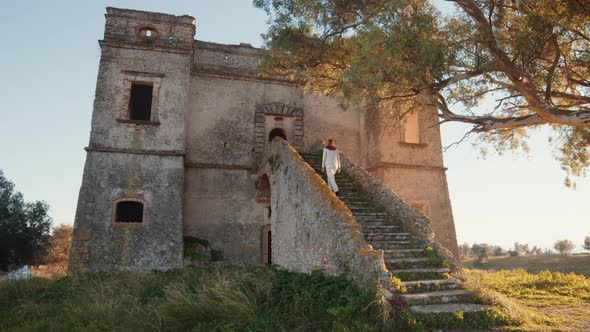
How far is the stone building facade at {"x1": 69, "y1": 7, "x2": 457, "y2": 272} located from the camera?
1252 cm

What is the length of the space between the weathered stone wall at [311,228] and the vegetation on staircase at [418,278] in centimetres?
67

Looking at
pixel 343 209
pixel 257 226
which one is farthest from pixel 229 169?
pixel 343 209

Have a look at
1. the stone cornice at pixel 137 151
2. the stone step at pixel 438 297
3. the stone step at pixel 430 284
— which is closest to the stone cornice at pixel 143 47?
the stone cornice at pixel 137 151

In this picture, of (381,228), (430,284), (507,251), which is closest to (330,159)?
(381,228)

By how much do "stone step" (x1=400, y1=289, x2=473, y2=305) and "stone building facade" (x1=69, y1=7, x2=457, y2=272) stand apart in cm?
684

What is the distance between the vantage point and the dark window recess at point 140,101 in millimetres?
16219

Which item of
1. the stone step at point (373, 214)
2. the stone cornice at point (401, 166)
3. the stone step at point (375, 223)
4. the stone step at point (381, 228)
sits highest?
the stone cornice at point (401, 166)

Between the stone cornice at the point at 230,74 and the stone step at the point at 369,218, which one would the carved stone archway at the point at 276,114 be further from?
the stone step at the point at 369,218

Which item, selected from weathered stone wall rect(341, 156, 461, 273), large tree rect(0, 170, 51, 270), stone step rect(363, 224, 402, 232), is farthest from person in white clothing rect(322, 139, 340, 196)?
large tree rect(0, 170, 51, 270)

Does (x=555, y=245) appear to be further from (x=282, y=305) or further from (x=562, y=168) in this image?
(x=282, y=305)

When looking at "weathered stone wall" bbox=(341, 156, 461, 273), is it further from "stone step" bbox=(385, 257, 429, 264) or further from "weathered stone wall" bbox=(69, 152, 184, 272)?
"weathered stone wall" bbox=(69, 152, 184, 272)

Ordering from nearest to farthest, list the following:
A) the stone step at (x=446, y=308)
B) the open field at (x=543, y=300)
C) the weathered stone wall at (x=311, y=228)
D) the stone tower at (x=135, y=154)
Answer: the stone step at (x=446, y=308) → the open field at (x=543, y=300) → the weathered stone wall at (x=311, y=228) → the stone tower at (x=135, y=154)

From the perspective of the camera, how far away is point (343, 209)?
25.4ft

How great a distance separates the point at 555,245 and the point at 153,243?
3540 centimetres
